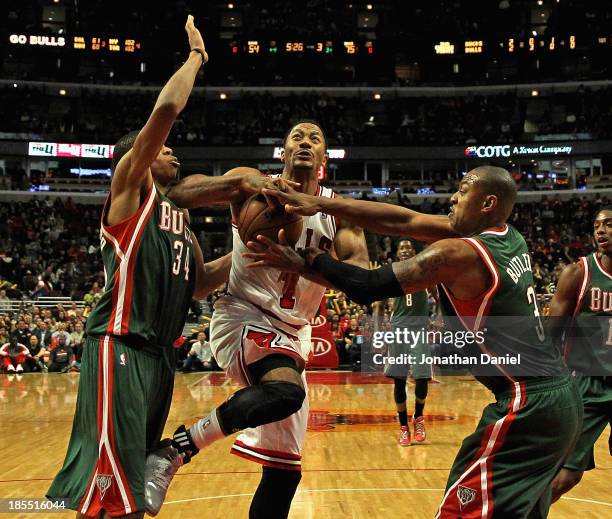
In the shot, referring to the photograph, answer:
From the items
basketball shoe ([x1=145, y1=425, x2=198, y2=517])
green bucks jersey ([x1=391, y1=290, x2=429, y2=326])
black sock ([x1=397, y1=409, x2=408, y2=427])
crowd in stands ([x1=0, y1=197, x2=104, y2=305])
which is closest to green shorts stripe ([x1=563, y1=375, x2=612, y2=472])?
basketball shoe ([x1=145, y1=425, x2=198, y2=517])

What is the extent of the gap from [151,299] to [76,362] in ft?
51.4

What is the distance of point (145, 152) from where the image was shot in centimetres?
368

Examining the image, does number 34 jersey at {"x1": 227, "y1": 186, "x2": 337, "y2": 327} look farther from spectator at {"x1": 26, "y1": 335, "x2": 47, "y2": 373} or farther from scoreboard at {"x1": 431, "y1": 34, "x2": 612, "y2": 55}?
scoreboard at {"x1": 431, "y1": 34, "x2": 612, "y2": 55}

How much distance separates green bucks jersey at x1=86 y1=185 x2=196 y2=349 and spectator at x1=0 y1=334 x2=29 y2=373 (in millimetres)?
15680

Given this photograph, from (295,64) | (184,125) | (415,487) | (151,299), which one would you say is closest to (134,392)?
(151,299)

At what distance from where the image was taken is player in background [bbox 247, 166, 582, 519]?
346cm

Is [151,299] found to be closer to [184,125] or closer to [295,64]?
[184,125]

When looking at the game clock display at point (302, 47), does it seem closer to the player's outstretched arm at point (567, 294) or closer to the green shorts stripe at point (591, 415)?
the player's outstretched arm at point (567, 294)

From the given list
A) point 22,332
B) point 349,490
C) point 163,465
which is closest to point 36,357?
point 22,332

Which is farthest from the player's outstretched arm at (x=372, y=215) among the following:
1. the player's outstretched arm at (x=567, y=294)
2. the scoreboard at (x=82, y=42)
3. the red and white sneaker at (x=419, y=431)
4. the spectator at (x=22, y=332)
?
the scoreboard at (x=82, y=42)

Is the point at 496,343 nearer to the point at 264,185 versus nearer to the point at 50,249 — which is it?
the point at 264,185

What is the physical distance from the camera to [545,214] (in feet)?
109

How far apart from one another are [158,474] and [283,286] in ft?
4.17

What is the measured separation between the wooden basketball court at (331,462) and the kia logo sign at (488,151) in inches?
983
